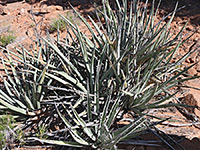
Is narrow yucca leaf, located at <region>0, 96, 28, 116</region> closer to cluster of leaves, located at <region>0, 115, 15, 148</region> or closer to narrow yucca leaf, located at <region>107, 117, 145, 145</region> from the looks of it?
cluster of leaves, located at <region>0, 115, 15, 148</region>

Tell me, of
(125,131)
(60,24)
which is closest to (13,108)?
(125,131)

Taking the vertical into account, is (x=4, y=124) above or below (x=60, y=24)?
below

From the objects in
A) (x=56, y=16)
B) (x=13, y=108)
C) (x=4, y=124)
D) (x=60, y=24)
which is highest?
(x=56, y=16)

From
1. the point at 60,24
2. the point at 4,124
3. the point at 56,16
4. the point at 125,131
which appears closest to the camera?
the point at 125,131

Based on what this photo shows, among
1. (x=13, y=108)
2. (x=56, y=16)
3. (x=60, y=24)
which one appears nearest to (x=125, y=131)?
(x=13, y=108)

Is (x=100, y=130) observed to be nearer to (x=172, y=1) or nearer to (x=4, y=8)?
(x=172, y=1)

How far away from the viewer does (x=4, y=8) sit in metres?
4.99

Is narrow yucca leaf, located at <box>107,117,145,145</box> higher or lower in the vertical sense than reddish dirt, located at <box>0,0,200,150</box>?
lower

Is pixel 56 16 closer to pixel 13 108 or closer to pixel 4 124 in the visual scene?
pixel 13 108

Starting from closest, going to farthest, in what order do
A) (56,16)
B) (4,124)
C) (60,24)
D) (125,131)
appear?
(125,131), (4,124), (60,24), (56,16)

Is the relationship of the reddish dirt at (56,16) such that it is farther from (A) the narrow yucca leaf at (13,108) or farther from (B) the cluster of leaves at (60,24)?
(A) the narrow yucca leaf at (13,108)

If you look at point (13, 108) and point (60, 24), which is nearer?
point (13, 108)

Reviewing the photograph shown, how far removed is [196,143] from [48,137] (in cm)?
137

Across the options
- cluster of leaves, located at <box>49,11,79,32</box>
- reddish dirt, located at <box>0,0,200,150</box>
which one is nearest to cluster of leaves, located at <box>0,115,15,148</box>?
reddish dirt, located at <box>0,0,200,150</box>
